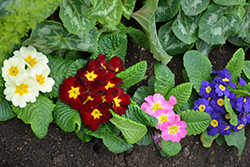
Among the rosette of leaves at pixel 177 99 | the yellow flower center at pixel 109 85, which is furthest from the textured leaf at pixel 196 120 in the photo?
the yellow flower center at pixel 109 85

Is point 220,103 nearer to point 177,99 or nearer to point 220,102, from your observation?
point 220,102

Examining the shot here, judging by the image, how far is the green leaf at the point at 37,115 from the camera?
128cm

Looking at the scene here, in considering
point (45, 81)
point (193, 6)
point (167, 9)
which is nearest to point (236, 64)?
point (193, 6)

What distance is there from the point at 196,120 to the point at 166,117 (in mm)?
218

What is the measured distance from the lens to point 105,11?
1271mm

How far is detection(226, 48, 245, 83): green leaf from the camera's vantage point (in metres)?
1.74

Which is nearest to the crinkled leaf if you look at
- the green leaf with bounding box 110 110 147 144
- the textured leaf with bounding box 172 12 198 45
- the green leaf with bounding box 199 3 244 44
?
the green leaf with bounding box 110 110 147 144

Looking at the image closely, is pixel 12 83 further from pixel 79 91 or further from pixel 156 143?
pixel 156 143

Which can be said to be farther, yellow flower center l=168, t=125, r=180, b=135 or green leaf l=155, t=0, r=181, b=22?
green leaf l=155, t=0, r=181, b=22

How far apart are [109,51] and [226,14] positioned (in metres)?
1.00

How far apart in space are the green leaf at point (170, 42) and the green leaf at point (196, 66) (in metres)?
0.15

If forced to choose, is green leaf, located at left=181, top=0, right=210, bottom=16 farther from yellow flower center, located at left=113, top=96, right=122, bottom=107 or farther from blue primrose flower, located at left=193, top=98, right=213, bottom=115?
yellow flower center, located at left=113, top=96, right=122, bottom=107

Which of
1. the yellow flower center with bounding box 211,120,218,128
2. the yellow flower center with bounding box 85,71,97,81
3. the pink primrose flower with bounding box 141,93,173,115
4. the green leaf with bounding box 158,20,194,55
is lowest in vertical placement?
the yellow flower center with bounding box 211,120,218,128

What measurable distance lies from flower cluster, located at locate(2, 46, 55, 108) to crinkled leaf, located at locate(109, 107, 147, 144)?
0.42 m
